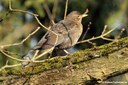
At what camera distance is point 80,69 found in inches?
204

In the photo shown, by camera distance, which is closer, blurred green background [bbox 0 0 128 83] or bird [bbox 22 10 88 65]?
bird [bbox 22 10 88 65]

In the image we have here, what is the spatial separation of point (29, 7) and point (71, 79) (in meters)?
5.88

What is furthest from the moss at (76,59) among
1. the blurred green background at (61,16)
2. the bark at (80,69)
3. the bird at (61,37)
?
the blurred green background at (61,16)

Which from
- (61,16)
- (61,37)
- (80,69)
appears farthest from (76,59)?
(61,16)

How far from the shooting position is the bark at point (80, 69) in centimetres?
512

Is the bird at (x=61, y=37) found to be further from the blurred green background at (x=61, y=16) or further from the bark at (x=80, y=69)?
the blurred green background at (x=61, y=16)

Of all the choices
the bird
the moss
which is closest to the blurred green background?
the bird

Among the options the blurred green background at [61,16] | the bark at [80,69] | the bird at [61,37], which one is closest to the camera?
the bark at [80,69]

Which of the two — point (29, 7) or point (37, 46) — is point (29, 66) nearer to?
point (37, 46)

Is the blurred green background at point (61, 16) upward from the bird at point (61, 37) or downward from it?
upward

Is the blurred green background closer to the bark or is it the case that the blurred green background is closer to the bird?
the bird

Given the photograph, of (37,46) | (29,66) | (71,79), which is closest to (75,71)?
(71,79)

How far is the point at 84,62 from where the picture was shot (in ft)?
17.1

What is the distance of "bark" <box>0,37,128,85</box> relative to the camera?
16.8 ft
